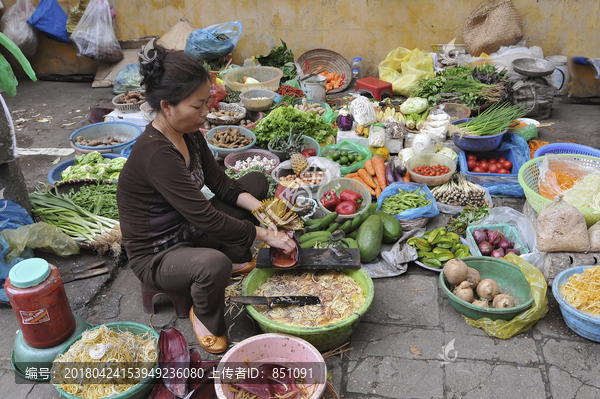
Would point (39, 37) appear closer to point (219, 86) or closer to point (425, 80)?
point (219, 86)

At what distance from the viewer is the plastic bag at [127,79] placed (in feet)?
23.1

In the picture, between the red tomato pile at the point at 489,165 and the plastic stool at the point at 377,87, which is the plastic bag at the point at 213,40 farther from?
the red tomato pile at the point at 489,165

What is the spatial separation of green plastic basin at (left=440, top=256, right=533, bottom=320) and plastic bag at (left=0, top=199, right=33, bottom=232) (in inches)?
127

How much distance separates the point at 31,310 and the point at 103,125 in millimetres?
3430

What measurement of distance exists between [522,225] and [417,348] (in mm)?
Result: 1523

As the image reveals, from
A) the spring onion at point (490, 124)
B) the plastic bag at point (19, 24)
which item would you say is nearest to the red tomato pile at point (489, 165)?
the spring onion at point (490, 124)

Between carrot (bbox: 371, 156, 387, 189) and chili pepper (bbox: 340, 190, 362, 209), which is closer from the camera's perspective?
Answer: chili pepper (bbox: 340, 190, 362, 209)

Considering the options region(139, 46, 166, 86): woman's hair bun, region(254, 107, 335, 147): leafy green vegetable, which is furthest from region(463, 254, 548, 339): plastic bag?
region(254, 107, 335, 147): leafy green vegetable

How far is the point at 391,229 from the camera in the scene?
3609mm

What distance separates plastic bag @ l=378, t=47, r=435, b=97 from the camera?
6513mm

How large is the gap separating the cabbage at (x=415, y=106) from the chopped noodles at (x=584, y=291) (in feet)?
9.76

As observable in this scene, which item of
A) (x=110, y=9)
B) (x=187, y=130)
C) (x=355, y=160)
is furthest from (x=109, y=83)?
(x=187, y=130)

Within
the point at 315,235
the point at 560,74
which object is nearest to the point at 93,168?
the point at 315,235

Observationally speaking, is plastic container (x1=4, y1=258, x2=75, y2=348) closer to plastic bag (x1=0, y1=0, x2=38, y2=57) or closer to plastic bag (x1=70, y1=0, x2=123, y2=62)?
plastic bag (x1=70, y1=0, x2=123, y2=62)
